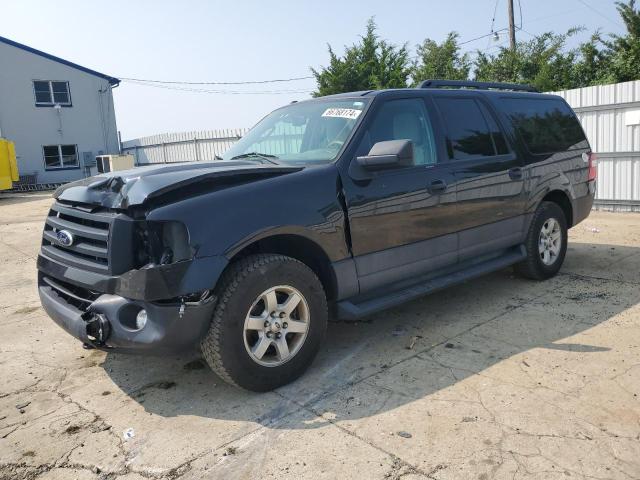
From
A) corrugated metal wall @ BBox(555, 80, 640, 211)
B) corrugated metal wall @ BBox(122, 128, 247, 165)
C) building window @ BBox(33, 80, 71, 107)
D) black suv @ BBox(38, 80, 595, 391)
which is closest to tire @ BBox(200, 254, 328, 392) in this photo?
black suv @ BBox(38, 80, 595, 391)

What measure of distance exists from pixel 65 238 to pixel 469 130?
3.39 metres

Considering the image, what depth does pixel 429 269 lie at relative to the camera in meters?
4.38

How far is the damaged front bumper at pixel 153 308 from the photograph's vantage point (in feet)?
9.73

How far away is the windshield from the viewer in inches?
158

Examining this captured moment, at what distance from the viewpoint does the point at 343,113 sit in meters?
4.18

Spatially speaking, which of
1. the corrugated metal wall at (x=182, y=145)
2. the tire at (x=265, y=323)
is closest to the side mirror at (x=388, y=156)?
the tire at (x=265, y=323)

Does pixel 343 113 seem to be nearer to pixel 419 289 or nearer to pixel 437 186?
pixel 437 186

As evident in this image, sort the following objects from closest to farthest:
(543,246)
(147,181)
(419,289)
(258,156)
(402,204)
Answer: (147,181)
(402,204)
(419,289)
(258,156)
(543,246)

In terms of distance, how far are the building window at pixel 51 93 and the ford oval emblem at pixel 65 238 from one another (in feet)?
88.6

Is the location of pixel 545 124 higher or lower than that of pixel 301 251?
higher

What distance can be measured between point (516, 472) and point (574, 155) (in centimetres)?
442

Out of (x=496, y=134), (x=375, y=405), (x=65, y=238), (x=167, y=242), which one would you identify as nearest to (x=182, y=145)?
(x=496, y=134)

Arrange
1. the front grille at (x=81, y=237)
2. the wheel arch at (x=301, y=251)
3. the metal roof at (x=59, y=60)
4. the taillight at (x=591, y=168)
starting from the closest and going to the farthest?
the front grille at (x=81, y=237) → the wheel arch at (x=301, y=251) → the taillight at (x=591, y=168) → the metal roof at (x=59, y=60)

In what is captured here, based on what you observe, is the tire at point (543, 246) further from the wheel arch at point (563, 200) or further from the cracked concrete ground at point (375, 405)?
the cracked concrete ground at point (375, 405)
